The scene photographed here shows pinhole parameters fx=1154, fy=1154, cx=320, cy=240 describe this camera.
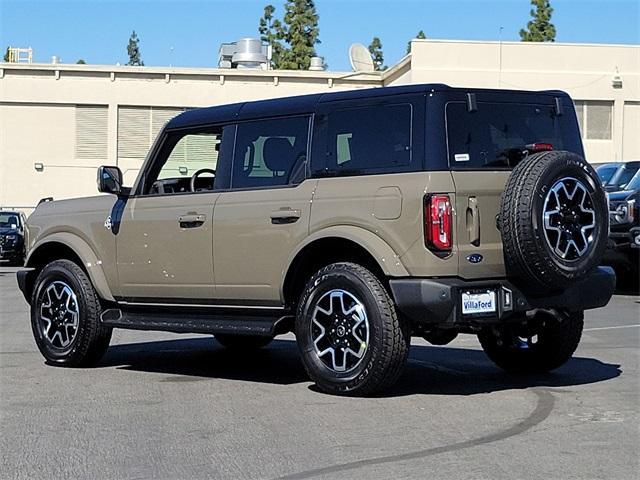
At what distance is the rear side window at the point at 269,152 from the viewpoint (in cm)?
854

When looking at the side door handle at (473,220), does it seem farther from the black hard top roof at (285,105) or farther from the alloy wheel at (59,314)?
the alloy wheel at (59,314)

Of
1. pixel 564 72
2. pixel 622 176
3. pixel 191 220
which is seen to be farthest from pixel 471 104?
pixel 564 72

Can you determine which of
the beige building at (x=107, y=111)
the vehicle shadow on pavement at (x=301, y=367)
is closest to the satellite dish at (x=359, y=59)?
the beige building at (x=107, y=111)

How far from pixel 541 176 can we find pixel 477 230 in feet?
1.79

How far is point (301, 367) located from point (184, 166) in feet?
6.43

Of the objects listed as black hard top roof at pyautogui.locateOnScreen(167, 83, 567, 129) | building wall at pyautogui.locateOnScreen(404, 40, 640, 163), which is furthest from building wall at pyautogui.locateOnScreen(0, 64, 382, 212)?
black hard top roof at pyautogui.locateOnScreen(167, 83, 567, 129)

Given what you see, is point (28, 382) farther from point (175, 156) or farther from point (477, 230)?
point (477, 230)

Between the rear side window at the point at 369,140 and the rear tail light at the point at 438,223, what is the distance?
1.30 feet

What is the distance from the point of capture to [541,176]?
24.8ft

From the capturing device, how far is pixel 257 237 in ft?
27.9

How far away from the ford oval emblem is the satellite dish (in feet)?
110

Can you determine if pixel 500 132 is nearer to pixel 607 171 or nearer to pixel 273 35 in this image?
pixel 607 171

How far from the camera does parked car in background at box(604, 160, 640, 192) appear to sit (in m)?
18.8

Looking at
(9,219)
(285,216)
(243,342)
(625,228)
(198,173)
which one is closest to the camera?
(285,216)
